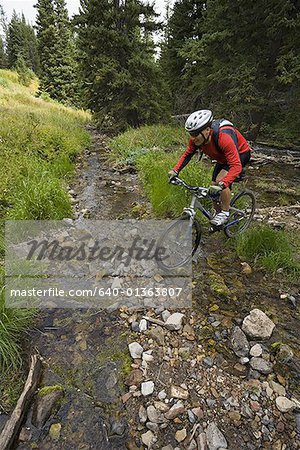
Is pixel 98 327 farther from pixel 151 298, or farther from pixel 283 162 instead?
pixel 283 162

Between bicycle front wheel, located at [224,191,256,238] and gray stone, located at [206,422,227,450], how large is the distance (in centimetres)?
365

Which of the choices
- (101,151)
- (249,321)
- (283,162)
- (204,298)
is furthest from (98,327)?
(101,151)

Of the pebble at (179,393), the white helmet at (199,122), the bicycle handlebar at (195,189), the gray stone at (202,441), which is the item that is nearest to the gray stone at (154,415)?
the pebble at (179,393)

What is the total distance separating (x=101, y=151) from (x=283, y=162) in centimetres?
917

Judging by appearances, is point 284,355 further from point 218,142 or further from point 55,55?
point 55,55

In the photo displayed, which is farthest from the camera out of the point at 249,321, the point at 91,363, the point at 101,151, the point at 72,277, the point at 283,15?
the point at 101,151

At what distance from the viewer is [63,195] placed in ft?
22.3

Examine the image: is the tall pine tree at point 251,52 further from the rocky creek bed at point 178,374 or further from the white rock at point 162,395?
the white rock at point 162,395

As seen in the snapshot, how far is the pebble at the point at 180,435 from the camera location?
2.50m

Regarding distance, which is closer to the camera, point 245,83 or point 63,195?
point 63,195

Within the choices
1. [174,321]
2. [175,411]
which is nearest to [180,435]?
[175,411]

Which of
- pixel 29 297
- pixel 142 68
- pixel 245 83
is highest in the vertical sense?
pixel 142 68

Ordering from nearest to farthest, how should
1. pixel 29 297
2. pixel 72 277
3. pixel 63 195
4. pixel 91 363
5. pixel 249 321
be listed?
1. pixel 91 363
2. pixel 249 321
3. pixel 29 297
4. pixel 72 277
5. pixel 63 195

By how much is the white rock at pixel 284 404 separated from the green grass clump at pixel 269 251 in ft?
7.82
